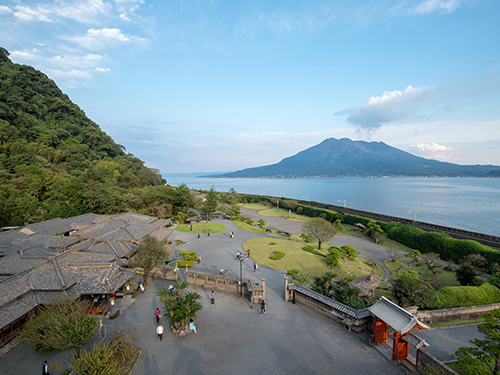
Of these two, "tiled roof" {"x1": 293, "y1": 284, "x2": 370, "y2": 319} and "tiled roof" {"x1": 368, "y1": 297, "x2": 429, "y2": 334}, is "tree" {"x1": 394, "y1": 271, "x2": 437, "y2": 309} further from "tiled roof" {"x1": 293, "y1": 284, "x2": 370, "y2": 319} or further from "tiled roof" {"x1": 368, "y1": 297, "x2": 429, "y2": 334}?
"tiled roof" {"x1": 368, "y1": 297, "x2": 429, "y2": 334}

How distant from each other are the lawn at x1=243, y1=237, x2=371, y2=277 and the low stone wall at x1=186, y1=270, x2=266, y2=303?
7.12m

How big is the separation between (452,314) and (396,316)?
8930 mm

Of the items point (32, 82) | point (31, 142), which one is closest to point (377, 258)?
point (31, 142)

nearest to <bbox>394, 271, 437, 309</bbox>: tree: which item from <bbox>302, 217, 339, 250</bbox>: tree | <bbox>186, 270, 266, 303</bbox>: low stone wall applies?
<bbox>186, 270, 266, 303</bbox>: low stone wall

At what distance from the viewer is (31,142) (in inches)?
2451

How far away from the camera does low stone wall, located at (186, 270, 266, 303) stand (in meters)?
17.8

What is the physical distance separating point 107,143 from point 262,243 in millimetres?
85116

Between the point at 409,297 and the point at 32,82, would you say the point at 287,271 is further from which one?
the point at 32,82

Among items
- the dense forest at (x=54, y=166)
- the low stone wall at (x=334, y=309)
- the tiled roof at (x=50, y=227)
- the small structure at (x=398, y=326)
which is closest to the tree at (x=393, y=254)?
the low stone wall at (x=334, y=309)

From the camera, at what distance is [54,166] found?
58875mm

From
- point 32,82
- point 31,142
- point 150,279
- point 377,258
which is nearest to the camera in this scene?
point 150,279

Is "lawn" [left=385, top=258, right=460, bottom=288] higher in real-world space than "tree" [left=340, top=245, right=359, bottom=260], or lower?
lower

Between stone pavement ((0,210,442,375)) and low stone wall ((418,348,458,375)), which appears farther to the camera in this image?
stone pavement ((0,210,442,375))

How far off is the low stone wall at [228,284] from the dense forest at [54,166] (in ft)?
99.8
